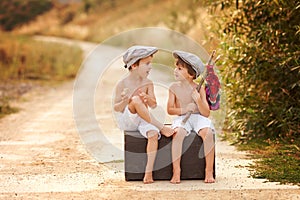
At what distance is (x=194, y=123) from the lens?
223 inches

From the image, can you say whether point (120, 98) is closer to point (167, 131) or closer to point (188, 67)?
point (167, 131)

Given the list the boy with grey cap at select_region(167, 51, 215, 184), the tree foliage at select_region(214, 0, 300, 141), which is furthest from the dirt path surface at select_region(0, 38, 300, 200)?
the tree foliage at select_region(214, 0, 300, 141)

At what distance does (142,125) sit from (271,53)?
93.5 inches

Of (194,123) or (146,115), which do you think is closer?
(146,115)

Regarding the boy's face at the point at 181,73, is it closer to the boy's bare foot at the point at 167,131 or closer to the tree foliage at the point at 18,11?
the boy's bare foot at the point at 167,131

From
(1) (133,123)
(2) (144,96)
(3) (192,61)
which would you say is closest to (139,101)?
(2) (144,96)

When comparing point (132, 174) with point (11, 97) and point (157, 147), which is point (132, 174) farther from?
point (11, 97)

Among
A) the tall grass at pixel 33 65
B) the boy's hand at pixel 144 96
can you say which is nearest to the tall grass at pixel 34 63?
the tall grass at pixel 33 65

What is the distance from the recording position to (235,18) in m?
7.83

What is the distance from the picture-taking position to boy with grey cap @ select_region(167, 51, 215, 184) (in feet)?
18.2

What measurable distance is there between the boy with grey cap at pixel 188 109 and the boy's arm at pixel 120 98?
39 centimetres

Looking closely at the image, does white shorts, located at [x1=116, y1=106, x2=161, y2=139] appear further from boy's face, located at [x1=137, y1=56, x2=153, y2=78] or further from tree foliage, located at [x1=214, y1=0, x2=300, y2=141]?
tree foliage, located at [x1=214, y1=0, x2=300, y2=141]

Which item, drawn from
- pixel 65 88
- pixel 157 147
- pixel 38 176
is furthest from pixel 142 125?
pixel 65 88

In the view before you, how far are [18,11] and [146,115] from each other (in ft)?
120
